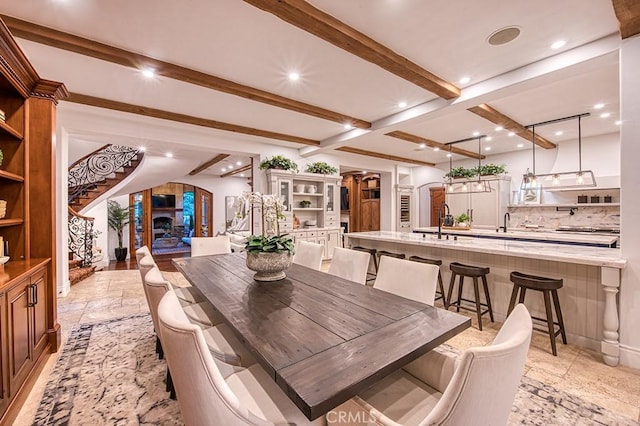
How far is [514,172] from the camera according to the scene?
7.10 metres

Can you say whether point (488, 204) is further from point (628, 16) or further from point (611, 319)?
point (628, 16)

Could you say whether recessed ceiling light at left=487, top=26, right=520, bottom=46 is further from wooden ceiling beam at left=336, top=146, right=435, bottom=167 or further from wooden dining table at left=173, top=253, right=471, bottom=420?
wooden ceiling beam at left=336, top=146, right=435, bottom=167

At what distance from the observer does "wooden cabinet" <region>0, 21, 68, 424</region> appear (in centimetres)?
201

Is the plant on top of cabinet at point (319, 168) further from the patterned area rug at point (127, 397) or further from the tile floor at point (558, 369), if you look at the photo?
the patterned area rug at point (127, 397)

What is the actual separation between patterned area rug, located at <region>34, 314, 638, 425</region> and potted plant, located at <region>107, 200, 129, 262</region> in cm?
585

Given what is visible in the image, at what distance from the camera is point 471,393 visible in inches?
31.8

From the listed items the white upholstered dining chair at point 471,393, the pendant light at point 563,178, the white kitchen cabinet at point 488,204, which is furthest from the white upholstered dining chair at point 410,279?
the white kitchen cabinet at point 488,204

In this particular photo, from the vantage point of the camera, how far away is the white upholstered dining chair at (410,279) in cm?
192

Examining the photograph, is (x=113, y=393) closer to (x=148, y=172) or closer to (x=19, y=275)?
(x=19, y=275)

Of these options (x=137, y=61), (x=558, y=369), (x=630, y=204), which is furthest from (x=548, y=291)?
(x=137, y=61)

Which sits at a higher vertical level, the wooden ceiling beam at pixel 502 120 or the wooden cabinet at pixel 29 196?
the wooden ceiling beam at pixel 502 120

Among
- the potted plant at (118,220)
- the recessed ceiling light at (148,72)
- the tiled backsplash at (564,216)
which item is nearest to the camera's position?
the recessed ceiling light at (148,72)

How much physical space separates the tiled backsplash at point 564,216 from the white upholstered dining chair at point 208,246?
6.77 metres

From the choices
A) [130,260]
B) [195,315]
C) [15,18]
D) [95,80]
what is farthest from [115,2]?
[130,260]
